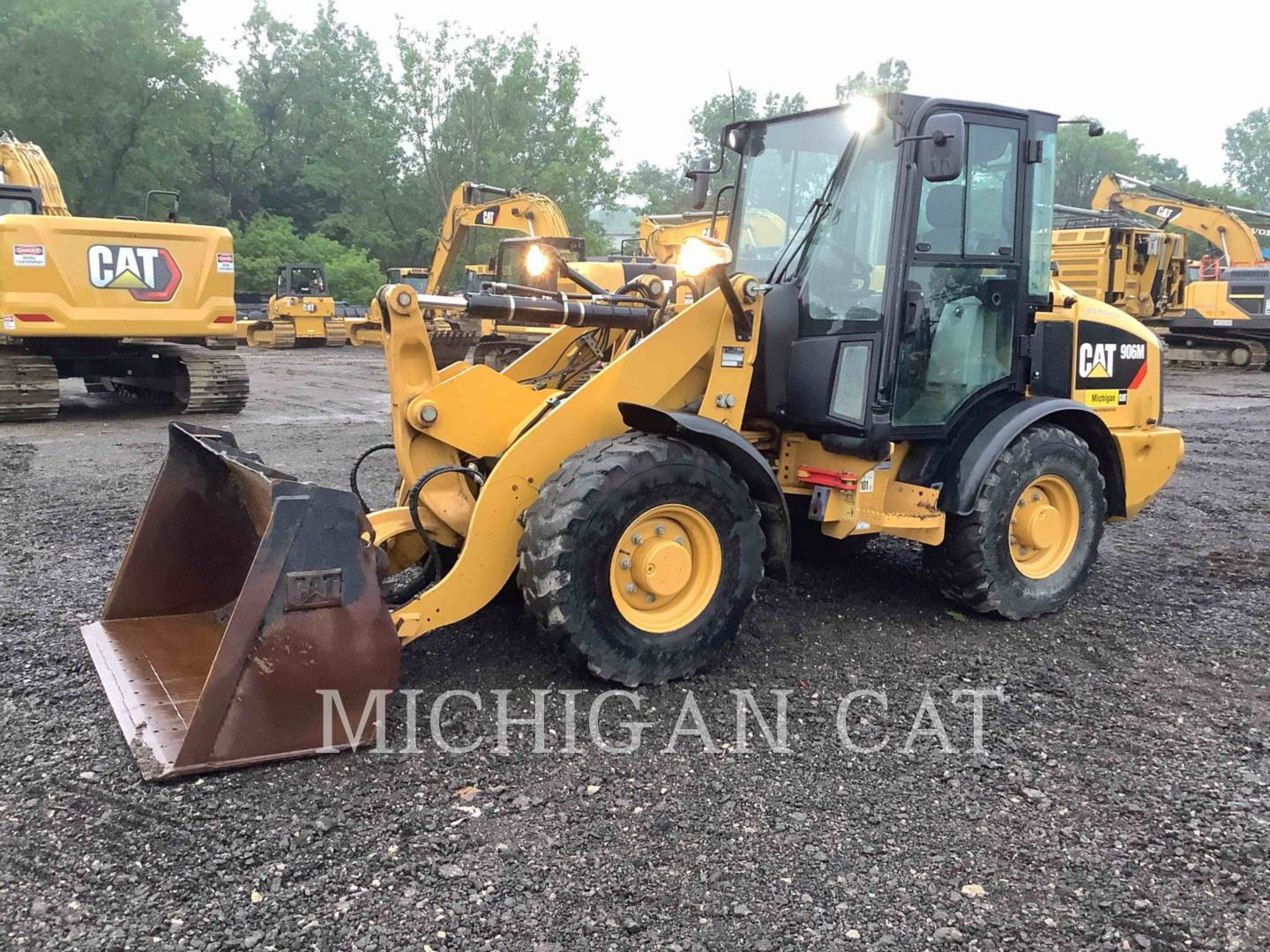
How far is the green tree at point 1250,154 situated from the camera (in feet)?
301

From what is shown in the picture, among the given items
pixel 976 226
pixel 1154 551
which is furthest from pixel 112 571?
pixel 1154 551

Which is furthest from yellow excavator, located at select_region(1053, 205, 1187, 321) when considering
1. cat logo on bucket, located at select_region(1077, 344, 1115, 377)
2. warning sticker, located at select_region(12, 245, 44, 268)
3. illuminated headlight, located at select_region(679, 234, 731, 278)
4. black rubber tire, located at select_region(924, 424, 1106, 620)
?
illuminated headlight, located at select_region(679, 234, 731, 278)

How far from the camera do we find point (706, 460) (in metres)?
3.77

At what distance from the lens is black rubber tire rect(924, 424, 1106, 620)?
4.54m

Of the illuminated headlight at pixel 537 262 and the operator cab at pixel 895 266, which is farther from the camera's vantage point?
the illuminated headlight at pixel 537 262

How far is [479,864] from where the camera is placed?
2670 mm

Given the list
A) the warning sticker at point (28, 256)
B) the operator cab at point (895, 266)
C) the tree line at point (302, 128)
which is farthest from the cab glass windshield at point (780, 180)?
the tree line at point (302, 128)

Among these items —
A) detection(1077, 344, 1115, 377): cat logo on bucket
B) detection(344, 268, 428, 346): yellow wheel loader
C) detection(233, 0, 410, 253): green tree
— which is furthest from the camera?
detection(233, 0, 410, 253): green tree

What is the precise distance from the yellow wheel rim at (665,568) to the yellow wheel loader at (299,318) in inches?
894

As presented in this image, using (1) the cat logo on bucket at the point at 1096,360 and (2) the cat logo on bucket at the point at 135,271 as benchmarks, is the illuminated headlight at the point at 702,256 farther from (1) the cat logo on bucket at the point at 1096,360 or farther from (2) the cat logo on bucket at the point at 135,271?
(2) the cat logo on bucket at the point at 135,271

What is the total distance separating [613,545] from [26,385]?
9.44m

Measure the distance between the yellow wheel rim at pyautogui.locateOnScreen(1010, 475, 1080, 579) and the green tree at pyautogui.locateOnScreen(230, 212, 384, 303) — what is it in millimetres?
33193

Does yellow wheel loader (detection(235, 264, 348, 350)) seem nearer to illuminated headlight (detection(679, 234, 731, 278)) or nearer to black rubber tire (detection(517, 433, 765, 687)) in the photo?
illuminated headlight (detection(679, 234, 731, 278))

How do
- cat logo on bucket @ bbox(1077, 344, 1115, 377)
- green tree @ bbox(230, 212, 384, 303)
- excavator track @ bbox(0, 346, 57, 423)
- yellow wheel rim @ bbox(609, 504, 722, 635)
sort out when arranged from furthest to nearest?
green tree @ bbox(230, 212, 384, 303) < excavator track @ bbox(0, 346, 57, 423) < cat logo on bucket @ bbox(1077, 344, 1115, 377) < yellow wheel rim @ bbox(609, 504, 722, 635)
